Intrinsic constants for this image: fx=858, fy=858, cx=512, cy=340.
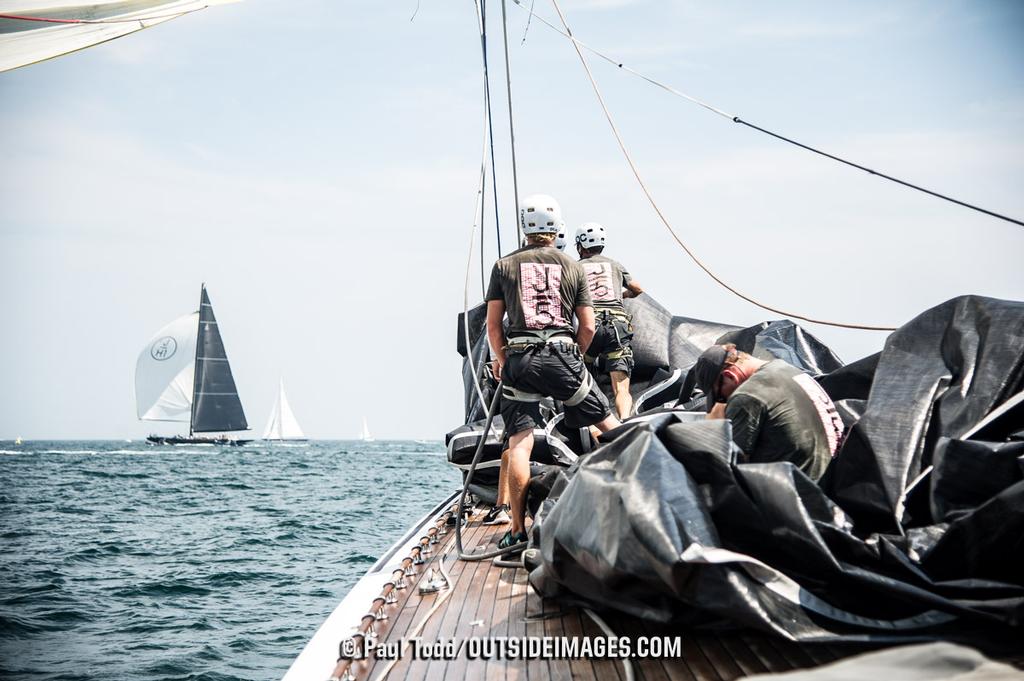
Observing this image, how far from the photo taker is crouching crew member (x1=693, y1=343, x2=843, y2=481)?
3.48 meters

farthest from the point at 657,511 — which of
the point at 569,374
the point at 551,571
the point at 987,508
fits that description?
the point at 569,374

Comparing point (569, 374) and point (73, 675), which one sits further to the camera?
point (73, 675)

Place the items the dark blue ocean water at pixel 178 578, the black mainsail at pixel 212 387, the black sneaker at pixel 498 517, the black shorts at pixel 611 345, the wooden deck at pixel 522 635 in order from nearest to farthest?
the wooden deck at pixel 522 635, the black sneaker at pixel 498 517, the black shorts at pixel 611 345, the dark blue ocean water at pixel 178 578, the black mainsail at pixel 212 387

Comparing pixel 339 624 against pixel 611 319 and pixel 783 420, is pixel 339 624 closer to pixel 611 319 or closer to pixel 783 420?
pixel 783 420

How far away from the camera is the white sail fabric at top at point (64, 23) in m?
5.30

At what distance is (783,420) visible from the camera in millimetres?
3479

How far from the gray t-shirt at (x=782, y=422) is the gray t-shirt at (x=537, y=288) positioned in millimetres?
1478

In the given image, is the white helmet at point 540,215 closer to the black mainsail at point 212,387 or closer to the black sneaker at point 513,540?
the black sneaker at point 513,540

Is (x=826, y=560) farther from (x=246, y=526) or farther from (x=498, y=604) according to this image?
(x=246, y=526)

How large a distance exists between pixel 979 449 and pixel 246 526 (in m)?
17.9

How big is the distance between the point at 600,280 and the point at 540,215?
221 cm

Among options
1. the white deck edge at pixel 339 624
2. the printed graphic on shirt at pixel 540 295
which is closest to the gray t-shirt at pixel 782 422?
the printed graphic on shirt at pixel 540 295

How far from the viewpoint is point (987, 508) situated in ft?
8.85

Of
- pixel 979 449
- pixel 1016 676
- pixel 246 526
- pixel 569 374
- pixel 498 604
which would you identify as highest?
pixel 569 374
